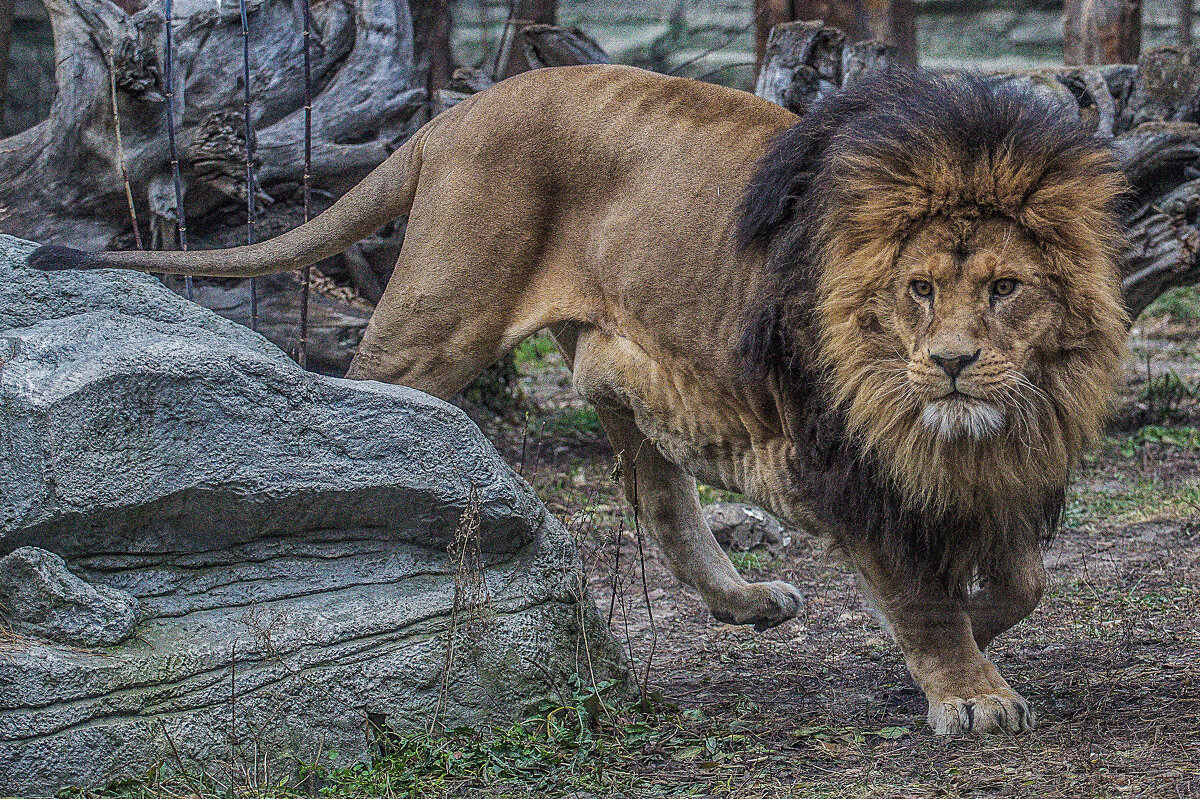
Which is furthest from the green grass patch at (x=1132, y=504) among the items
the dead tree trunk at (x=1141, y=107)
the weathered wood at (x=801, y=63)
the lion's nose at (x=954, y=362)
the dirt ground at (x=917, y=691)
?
the lion's nose at (x=954, y=362)

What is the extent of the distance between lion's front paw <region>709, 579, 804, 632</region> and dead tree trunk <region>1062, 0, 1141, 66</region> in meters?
7.78

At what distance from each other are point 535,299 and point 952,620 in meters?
1.60

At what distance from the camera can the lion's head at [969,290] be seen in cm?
274

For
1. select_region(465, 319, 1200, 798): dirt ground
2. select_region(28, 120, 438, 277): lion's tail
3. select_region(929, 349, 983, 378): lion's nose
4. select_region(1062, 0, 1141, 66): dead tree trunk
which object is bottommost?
select_region(465, 319, 1200, 798): dirt ground

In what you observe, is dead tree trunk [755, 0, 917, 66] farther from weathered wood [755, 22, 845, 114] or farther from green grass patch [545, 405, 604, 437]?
green grass patch [545, 405, 604, 437]

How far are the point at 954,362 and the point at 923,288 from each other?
0.70ft

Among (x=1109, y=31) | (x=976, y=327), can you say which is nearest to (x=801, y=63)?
(x=976, y=327)

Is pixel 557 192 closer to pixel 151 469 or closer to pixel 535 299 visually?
pixel 535 299

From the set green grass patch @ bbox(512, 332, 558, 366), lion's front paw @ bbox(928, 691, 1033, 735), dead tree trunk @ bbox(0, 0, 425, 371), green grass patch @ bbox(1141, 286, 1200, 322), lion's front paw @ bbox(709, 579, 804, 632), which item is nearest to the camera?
lion's front paw @ bbox(928, 691, 1033, 735)

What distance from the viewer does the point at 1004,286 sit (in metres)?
2.75

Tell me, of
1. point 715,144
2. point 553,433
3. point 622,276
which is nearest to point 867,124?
point 715,144

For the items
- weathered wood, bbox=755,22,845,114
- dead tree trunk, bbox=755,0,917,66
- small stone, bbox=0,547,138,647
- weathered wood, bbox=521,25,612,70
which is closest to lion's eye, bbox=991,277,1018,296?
small stone, bbox=0,547,138,647

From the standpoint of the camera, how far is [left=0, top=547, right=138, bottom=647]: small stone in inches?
104

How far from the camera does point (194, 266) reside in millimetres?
3721
